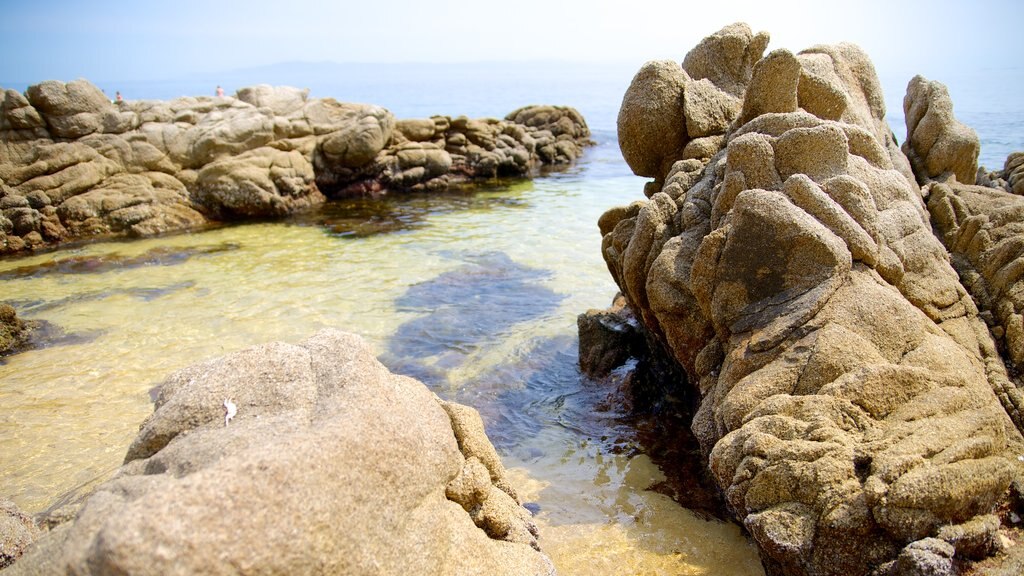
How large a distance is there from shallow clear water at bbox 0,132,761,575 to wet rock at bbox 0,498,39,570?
2074 mm

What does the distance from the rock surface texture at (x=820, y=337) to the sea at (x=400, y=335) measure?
1035 mm

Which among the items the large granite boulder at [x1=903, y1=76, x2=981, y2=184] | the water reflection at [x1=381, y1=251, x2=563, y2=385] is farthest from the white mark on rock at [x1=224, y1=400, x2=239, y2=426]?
the large granite boulder at [x1=903, y1=76, x2=981, y2=184]

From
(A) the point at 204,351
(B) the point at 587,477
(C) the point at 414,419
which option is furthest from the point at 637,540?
(A) the point at 204,351

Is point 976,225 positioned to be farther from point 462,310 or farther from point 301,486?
point 462,310

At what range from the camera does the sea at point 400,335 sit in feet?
17.3

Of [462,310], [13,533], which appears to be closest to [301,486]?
[13,533]

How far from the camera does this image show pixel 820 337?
14.1 feet

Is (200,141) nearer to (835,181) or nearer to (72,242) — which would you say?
(72,242)

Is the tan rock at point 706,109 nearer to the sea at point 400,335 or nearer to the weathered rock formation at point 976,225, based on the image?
the weathered rock formation at point 976,225

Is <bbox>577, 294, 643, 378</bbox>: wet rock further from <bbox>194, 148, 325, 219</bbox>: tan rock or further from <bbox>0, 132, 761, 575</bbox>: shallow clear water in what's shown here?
<bbox>194, 148, 325, 219</bbox>: tan rock

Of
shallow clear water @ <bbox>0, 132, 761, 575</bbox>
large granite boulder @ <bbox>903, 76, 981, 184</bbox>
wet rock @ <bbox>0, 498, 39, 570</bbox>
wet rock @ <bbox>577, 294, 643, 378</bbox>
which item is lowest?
shallow clear water @ <bbox>0, 132, 761, 575</bbox>

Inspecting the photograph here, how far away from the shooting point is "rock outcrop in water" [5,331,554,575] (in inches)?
87.4

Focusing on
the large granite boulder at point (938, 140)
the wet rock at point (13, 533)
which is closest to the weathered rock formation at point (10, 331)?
the wet rock at point (13, 533)

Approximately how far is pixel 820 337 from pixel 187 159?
1792 centimetres
